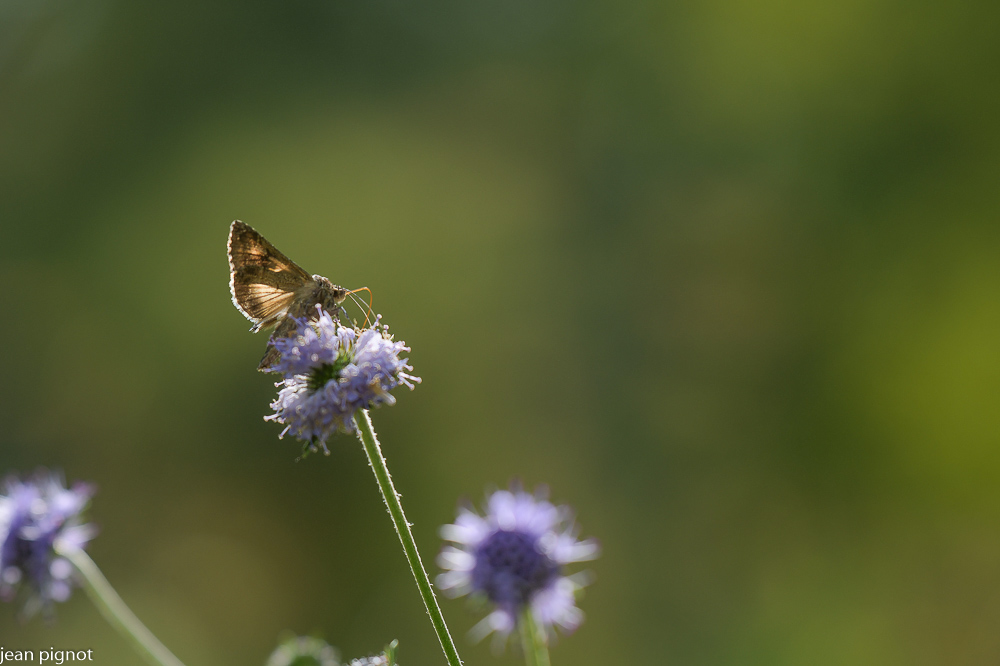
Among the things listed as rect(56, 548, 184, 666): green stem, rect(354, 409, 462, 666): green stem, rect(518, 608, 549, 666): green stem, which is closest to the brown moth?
rect(354, 409, 462, 666): green stem

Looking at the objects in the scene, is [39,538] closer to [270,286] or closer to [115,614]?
[115,614]

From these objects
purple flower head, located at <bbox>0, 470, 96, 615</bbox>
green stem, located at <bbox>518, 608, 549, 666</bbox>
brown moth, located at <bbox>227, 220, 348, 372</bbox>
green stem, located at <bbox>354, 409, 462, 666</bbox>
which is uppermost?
brown moth, located at <bbox>227, 220, 348, 372</bbox>

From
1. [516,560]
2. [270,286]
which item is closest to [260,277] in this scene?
[270,286]

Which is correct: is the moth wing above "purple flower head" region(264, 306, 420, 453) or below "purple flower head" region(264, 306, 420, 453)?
above

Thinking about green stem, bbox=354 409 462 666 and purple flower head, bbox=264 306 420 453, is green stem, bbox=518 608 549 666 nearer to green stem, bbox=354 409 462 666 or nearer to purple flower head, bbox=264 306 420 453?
green stem, bbox=354 409 462 666

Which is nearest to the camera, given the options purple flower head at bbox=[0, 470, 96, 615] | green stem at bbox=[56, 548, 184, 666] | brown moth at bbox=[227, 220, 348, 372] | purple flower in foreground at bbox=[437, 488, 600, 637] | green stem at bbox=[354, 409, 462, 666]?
green stem at bbox=[354, 409, 462, 666]
